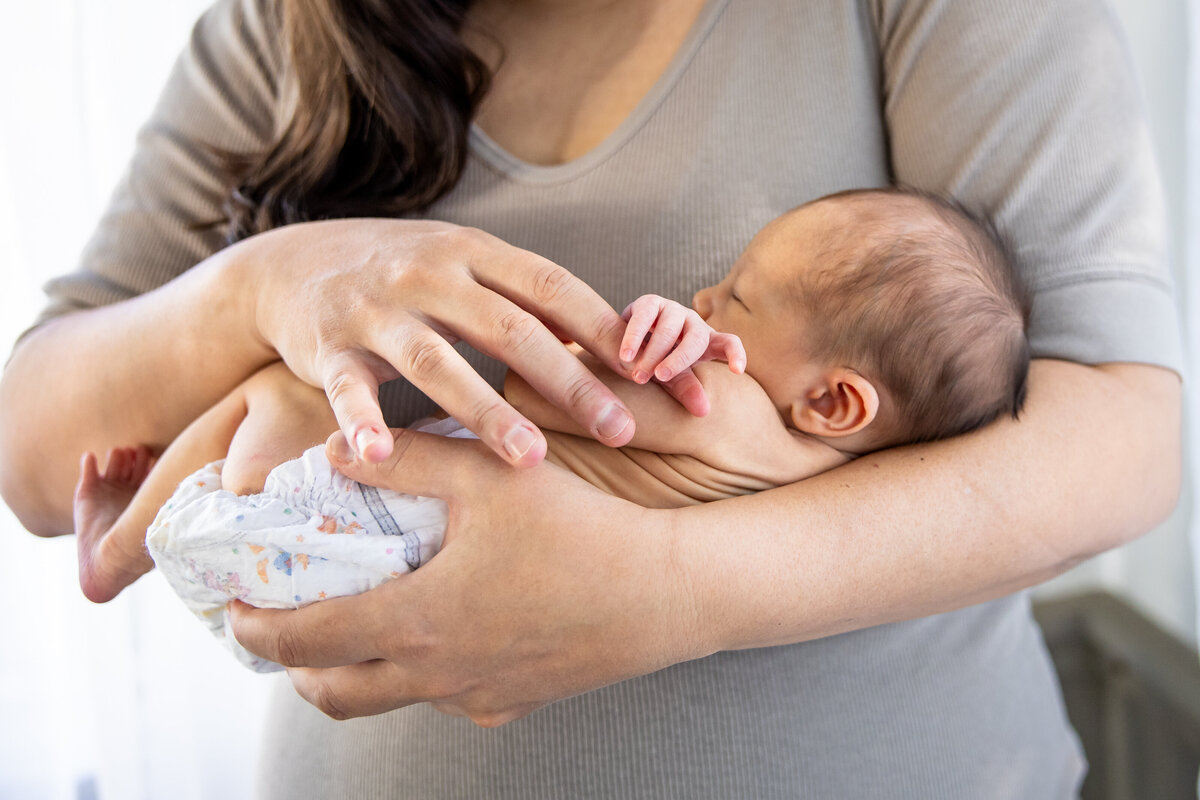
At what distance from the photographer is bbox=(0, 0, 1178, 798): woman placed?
720 mm

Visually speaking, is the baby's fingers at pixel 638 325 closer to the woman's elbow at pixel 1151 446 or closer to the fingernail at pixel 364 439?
the fingernail at pixel 364 439

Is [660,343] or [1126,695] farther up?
[660,343]

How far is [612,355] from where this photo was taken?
2.37 feet

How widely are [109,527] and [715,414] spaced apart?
706 mm

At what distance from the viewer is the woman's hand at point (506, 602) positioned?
702 millimetres

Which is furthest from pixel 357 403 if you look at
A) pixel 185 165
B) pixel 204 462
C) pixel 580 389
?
pixel 185 165

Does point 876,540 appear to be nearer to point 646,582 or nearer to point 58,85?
point 646,582

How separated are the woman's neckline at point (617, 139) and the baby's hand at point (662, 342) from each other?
0.37 m

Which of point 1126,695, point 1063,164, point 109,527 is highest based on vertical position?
point 1063,164

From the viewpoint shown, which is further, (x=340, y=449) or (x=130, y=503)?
(x=130, y=503)

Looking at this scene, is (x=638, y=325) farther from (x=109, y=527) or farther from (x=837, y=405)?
(x=109, y=527)

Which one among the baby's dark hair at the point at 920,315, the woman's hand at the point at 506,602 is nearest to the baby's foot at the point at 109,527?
the woman's hand at the point at 506,602

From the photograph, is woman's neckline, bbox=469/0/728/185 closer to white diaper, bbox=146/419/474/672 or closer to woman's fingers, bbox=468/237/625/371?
woman's fingers, bbox=468/237/625/371

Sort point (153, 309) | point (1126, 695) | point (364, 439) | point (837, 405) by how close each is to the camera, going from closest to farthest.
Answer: point (364, 439), point (837, 405), point (153, 309), point (1126, 695)
